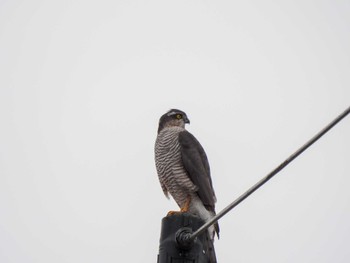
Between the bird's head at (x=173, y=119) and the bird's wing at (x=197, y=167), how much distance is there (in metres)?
0.65

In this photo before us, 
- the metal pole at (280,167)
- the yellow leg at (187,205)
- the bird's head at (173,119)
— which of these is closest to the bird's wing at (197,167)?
the yellow leg at (187,205)

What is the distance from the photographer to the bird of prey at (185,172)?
665cm

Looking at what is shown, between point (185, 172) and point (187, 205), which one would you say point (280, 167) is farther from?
point (185, 172)

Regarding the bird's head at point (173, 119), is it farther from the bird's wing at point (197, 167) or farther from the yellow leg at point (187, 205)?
the yellow leg at point (187, 205)

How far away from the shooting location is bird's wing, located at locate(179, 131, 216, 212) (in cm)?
662

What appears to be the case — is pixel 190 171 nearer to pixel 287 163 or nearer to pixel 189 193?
pixel 189 193

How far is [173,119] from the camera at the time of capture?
8156 millimetres

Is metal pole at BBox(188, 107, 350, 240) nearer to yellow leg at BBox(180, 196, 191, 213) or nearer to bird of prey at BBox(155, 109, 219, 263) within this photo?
bird of prey at BBox(155, 109, 219, 263)

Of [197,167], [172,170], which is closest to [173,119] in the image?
[172,170]

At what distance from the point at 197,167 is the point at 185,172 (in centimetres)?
17

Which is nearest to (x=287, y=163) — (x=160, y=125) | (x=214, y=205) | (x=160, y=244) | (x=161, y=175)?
(x=160, y=244)

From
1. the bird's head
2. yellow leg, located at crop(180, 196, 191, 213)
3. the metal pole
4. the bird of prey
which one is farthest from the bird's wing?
the metal pole

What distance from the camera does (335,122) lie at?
2248mm

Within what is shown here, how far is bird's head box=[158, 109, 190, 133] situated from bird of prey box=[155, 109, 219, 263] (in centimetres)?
48
